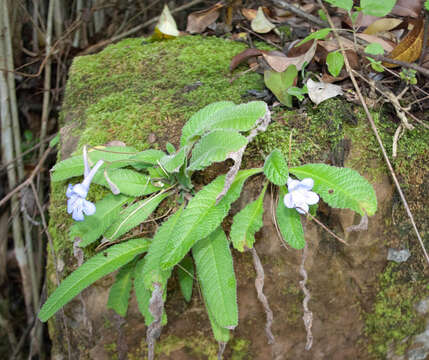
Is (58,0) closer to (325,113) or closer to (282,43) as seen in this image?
(282,43)

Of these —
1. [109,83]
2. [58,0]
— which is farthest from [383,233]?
[58,0]

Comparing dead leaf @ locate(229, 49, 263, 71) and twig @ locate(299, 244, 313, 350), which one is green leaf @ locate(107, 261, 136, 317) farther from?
dead leaf @ locate(229, 49, 263, 71)

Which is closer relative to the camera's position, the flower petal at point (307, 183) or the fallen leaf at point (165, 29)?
the flower petal at point (307, 183)

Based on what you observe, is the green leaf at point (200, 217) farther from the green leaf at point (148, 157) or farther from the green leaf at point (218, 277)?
the green leaf at point (148, 157)

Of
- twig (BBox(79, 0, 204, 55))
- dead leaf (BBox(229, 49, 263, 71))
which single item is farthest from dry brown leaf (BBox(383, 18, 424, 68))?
twig (BBox(79, 0, 204, 55))

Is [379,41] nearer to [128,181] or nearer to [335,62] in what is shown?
[335,62]

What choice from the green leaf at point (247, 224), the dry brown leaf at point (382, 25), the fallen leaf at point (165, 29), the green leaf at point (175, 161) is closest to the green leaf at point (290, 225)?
the green leaf at point (247, 224)
